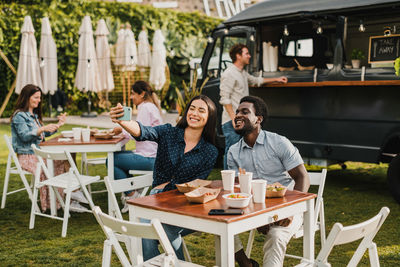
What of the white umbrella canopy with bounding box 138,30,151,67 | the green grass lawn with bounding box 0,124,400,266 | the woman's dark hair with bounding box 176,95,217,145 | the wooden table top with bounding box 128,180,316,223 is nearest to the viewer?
the wooden table top with bounding box 128,180,316,223

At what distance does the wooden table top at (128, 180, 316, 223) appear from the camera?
2570 millimetres

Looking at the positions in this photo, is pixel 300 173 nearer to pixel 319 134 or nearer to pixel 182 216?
pixel 182 216

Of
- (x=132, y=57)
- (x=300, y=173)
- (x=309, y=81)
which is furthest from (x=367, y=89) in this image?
(x=132, y=57)

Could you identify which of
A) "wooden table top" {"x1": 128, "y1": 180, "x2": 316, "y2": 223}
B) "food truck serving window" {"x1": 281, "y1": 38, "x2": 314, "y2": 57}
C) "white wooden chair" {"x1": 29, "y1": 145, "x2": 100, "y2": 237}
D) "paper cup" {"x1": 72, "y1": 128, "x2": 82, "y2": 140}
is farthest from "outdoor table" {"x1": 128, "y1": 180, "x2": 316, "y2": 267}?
"food truck serving window" {"x1": 281, "y1": 38, "x2": 314, "y2": 57}

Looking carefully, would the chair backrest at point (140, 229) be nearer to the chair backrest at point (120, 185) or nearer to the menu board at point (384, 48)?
the chair backrest at point (120, 185)

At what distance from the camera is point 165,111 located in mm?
15383

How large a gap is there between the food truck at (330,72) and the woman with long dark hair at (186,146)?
267 cm

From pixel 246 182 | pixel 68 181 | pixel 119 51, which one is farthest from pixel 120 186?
pixel 119 51

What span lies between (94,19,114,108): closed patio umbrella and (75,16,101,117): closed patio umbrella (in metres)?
0.18

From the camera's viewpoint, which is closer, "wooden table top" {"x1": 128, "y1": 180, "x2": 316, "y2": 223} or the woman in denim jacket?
"wooden table top" {"x1": 128, "y1": 180, "x2": 316, "y2": 223}

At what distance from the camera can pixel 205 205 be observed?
9.14 ft

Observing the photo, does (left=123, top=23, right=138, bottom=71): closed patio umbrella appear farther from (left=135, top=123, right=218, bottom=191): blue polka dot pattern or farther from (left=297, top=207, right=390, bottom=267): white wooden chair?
(left=297, top=207, right=390, bottom=267): white wooden chair

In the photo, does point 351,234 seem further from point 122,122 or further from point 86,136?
point 86,136

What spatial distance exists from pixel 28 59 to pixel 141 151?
24.0 ft
